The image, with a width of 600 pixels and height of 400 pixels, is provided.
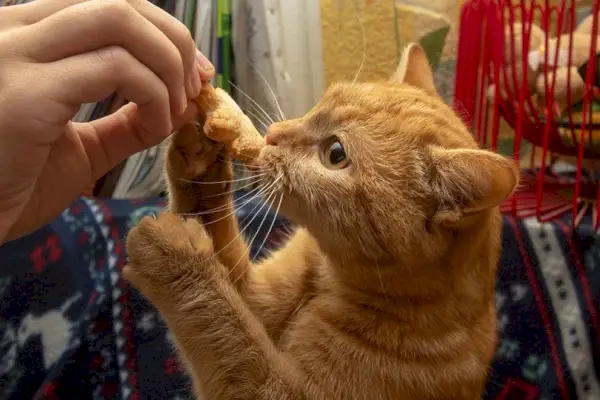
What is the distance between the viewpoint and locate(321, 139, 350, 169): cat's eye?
863mm

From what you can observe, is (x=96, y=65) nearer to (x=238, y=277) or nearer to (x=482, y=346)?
(x=238, y=277)

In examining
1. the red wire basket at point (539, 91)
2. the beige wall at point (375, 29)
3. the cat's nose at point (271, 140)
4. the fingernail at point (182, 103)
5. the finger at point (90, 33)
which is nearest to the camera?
the finger at point (90, 33)

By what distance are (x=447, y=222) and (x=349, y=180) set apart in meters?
0.14

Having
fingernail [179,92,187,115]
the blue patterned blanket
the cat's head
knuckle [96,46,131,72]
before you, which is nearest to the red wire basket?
the blue patterned blanket

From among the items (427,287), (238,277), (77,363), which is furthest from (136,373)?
(427,287)

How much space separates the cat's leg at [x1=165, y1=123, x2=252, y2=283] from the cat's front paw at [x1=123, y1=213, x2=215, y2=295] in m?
0.10

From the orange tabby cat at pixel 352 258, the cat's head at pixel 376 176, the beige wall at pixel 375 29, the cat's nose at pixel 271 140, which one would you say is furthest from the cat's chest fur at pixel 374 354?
the beige wall at pixel 375 29

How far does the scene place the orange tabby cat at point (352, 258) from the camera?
807 mm

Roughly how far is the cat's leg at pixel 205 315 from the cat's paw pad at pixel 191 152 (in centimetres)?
10

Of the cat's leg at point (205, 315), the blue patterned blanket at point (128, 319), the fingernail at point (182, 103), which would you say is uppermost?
the fingernail at point (182, 103)

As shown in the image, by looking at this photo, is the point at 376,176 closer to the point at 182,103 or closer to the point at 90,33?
the point at 182,103

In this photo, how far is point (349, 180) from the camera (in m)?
0.84

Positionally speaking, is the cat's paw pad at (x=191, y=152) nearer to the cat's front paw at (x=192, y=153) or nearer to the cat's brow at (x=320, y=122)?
the cat's front paw at (x=192, y=153)

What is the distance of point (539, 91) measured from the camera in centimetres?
141
